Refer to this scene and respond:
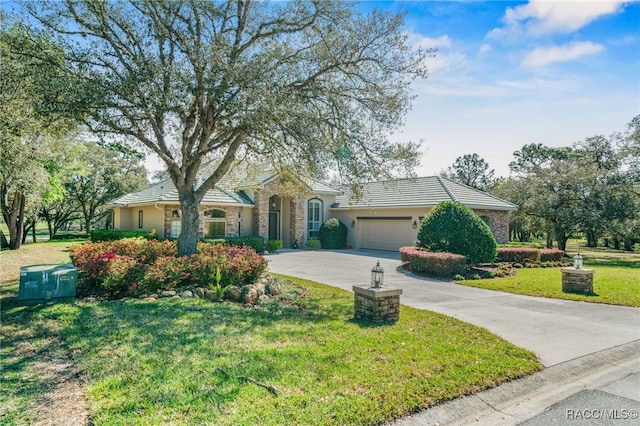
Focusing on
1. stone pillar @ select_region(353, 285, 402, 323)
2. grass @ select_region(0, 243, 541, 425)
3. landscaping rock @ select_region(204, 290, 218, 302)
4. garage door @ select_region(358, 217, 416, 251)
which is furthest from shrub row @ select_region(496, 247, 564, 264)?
landscaping rock @ select_region(204, 290, 218, 302)

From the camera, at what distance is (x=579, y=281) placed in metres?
10.3

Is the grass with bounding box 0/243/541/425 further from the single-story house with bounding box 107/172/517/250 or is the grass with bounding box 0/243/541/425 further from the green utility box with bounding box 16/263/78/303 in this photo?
the single-story house with bounding box 107/172/517/250

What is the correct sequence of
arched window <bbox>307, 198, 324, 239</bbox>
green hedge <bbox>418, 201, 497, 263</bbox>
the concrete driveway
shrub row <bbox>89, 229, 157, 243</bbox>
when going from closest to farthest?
1. the concrete driveway
2. green hedge <bbox>418, 201, 497, 263</bbox>
3. shrub row <bbox>89, 229, 157, 243</bbox>
4. arched window <bbox>307, 198, 324, 239</bbox>

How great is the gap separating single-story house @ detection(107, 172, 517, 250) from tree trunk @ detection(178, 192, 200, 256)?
6.94 meters

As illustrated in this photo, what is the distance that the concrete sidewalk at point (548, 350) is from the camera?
3941 millimetres


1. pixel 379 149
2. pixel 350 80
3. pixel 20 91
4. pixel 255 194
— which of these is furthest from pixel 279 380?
pixel 255 194

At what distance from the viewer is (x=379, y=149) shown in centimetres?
1009

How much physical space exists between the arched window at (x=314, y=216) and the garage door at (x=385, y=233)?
2805 millimetres

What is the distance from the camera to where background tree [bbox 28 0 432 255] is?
833cm

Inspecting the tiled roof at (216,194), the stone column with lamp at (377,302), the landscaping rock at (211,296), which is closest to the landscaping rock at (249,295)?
the landscaping rock at (211,296)

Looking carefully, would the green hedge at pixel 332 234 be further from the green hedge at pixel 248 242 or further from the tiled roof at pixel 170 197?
the tiled roof at pixel 170 197

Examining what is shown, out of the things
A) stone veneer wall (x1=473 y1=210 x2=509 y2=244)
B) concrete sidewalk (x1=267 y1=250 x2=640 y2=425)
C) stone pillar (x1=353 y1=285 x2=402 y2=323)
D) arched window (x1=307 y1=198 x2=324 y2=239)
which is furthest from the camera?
arched window (x1=307 y1=198 x2=324 y2=239)

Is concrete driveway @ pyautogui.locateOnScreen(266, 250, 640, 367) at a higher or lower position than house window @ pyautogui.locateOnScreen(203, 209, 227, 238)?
lower

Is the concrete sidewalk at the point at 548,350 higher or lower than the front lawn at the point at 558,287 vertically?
lower
